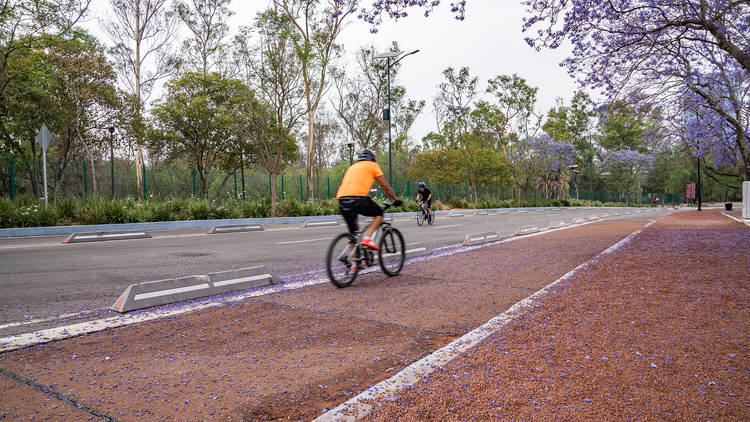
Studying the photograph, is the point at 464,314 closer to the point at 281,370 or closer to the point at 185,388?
the point at 281,370

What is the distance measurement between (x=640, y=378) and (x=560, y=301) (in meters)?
2.17

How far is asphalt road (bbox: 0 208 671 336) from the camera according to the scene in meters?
4.98

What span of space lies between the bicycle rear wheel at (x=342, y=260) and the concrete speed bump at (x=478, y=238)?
17.1ft

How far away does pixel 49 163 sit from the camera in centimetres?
2222

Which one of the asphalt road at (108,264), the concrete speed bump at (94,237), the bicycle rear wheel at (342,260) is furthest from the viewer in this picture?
the concrete speed bump at (94,237)

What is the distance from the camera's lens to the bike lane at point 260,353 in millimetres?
2674

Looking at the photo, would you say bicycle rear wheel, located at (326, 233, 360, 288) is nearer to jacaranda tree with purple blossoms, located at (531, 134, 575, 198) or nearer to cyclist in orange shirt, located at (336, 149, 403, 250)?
cyclist in orange shirt, located at (336, 149, 403, 250)

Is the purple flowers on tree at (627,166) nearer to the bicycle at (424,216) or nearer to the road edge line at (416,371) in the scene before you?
the bicycle at (424,216)

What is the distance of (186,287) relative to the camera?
5.30 m

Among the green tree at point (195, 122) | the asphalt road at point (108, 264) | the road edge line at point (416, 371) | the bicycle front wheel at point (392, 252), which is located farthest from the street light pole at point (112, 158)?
the road edge line at point (416, 371)

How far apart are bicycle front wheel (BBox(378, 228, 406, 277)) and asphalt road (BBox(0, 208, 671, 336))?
1206 mm

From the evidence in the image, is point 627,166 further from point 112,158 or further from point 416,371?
point 416,371

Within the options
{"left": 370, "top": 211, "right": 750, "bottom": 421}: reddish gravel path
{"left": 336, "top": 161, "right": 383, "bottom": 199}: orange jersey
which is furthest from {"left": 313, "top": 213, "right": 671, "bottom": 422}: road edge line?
{"left": 336, "top": 161, "right": 383, "bottom": 199}: orange jersey

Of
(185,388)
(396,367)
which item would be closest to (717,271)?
(396,367)
